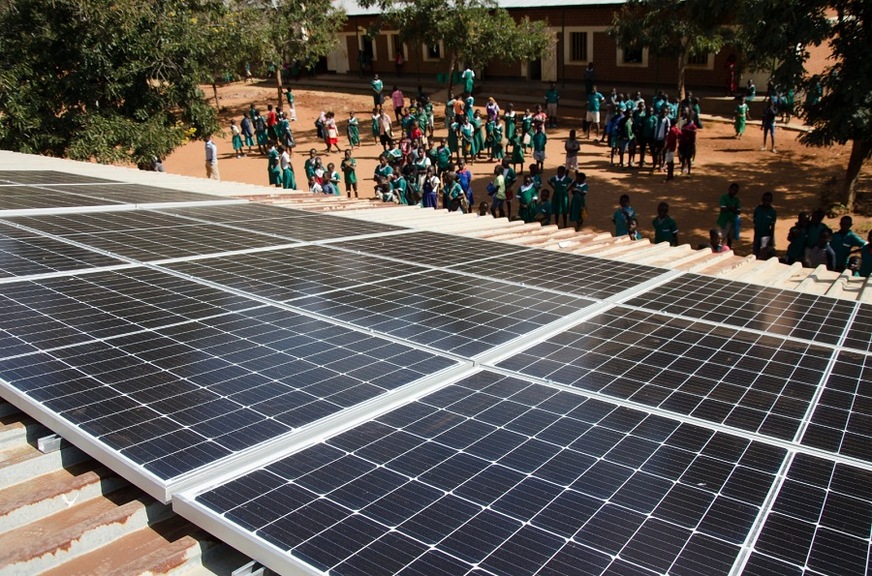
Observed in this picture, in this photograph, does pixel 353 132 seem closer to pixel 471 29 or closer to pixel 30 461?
pixel 471 29

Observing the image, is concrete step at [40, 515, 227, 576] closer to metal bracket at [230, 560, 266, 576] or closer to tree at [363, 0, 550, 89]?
metal bracket at [230, 560, 266, 576]

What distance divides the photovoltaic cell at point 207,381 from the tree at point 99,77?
1544cm

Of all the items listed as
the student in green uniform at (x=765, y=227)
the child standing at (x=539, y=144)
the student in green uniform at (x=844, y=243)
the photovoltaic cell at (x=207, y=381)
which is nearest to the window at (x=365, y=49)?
the child standing at (x=539, y=144)

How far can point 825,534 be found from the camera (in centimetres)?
323

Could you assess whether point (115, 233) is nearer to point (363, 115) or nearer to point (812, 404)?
point (812, 404)

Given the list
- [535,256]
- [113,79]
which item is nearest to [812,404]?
[535,256]

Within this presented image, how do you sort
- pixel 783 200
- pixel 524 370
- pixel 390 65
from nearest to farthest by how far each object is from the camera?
pixel 524 370 → pixel 783 200 → pixel 390 65

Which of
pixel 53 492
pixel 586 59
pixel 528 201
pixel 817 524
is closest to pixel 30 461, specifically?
pixel 53 492

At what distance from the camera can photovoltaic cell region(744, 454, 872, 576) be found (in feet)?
9.90

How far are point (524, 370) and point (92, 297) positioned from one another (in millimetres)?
3545

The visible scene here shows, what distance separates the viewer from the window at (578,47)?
121ft

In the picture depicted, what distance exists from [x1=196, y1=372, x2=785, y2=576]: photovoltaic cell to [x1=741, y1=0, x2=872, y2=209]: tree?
619 inches

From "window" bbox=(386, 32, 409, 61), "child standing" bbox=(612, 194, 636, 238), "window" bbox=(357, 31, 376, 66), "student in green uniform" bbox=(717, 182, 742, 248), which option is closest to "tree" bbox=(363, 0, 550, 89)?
"window" bbox=(386, 32, 409, 61)

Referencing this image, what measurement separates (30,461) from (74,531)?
72 cm
